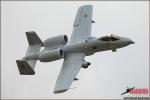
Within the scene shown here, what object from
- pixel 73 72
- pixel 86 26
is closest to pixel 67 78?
pixel 73 72

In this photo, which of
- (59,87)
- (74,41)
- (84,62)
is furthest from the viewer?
(74,41)

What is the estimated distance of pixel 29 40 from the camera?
76875 millimetres

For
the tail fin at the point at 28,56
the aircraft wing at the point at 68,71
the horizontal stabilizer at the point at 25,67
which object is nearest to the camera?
the aircraft wing at the point at 68,71

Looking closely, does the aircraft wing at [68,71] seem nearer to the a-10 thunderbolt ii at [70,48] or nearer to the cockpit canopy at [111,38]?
the a-10 thunderbolt ii at [70,48]

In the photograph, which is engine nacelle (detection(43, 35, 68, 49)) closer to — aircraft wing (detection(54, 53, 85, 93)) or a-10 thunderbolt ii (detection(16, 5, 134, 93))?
a-10 thunderbolt ii (detection(16, 5, 134, 93))

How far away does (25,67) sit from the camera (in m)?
71.0

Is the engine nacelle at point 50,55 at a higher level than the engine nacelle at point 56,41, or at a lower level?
lower

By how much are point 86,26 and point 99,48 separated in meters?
6.60

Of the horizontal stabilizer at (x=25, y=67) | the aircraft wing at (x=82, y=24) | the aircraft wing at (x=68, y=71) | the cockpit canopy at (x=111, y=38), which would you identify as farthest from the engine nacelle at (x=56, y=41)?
the cockpit canopy at (x=111, y=38)

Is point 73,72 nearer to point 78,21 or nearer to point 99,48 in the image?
point 99,48

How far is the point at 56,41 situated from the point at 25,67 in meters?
6.12

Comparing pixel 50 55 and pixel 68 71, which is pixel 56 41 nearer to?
pixel 50 55

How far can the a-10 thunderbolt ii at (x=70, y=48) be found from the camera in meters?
68.9

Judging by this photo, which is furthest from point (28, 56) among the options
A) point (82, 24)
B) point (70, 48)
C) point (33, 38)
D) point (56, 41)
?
point (82, 24)
